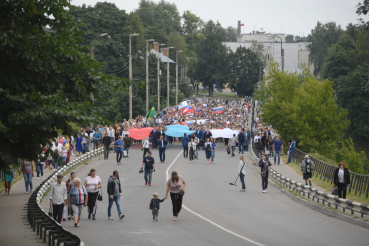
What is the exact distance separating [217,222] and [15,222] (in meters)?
6.02

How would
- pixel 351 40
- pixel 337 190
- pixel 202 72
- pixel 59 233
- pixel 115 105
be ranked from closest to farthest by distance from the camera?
pixel 59 233
pixel 337 190
pixel 115 105
pixel 351 40
pixel 202 72

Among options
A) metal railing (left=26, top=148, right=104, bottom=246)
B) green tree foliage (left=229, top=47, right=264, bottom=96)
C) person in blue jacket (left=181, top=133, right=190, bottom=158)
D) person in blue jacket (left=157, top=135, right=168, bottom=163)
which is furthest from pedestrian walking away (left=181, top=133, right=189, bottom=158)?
green tree foliage (left=229, top=47, right=264, bottom=96)

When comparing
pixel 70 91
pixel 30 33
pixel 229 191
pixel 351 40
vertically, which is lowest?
pixel 229 191

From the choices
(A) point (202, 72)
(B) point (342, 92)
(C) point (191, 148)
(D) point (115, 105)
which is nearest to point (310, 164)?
(C) point (191, 148)

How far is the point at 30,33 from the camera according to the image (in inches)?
535

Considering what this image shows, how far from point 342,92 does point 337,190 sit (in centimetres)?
5229

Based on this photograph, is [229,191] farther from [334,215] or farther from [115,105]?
[115,105]

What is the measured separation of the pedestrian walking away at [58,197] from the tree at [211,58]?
11862 cm

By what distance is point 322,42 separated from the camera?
12350cm

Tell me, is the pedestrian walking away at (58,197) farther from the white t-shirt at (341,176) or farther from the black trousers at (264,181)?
the black trousers at (264,181)

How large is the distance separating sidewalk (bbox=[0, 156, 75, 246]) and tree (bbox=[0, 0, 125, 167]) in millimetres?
2311

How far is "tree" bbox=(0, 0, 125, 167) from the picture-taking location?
12.2 meters

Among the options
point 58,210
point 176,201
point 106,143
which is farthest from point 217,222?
point 106,143

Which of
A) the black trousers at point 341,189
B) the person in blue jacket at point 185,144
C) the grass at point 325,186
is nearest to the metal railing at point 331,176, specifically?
the grass at point 325,186
